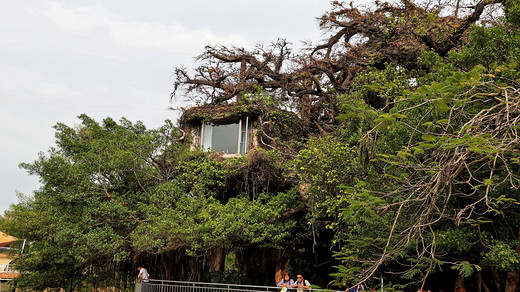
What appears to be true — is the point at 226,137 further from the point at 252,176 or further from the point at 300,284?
the point at 300,284

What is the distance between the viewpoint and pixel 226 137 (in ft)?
73.0

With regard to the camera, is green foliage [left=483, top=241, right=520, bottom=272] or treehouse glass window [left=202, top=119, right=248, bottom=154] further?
treehouse glass window [left=202, top=119, right=248, bottom=154]

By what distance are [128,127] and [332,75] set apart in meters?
11.6

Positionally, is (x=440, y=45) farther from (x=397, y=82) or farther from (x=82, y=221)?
(x=82, y=221)

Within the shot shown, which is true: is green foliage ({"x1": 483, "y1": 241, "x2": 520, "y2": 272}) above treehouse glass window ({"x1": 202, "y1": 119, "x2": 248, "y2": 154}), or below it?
below

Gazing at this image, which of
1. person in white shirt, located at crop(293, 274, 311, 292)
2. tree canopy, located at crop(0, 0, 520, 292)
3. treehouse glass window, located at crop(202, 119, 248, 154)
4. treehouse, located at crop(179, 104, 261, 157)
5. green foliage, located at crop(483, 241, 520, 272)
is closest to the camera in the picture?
green foliage, located at crop(483, 241, 520, 272)

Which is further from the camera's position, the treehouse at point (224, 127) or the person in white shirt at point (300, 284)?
the treehouse at point (224, 127)

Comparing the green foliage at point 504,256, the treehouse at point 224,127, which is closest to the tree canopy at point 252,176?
the treehouse at point 224,127

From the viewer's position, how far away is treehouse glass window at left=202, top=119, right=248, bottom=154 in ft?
71.9

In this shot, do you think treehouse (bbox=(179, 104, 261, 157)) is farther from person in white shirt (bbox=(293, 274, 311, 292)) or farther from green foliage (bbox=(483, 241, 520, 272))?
green foliage (bbox=(483, 241, 520, 272))

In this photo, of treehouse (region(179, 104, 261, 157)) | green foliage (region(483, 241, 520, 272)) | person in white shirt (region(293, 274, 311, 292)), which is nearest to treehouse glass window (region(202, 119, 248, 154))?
treehouse (region(179, 104, 261, 157))

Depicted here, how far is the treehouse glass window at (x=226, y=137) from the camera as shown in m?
21.9

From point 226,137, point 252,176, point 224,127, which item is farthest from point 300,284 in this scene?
point 224,127

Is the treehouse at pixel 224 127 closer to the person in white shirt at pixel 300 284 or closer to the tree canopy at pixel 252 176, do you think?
the tree canopy at pixel 252 176
